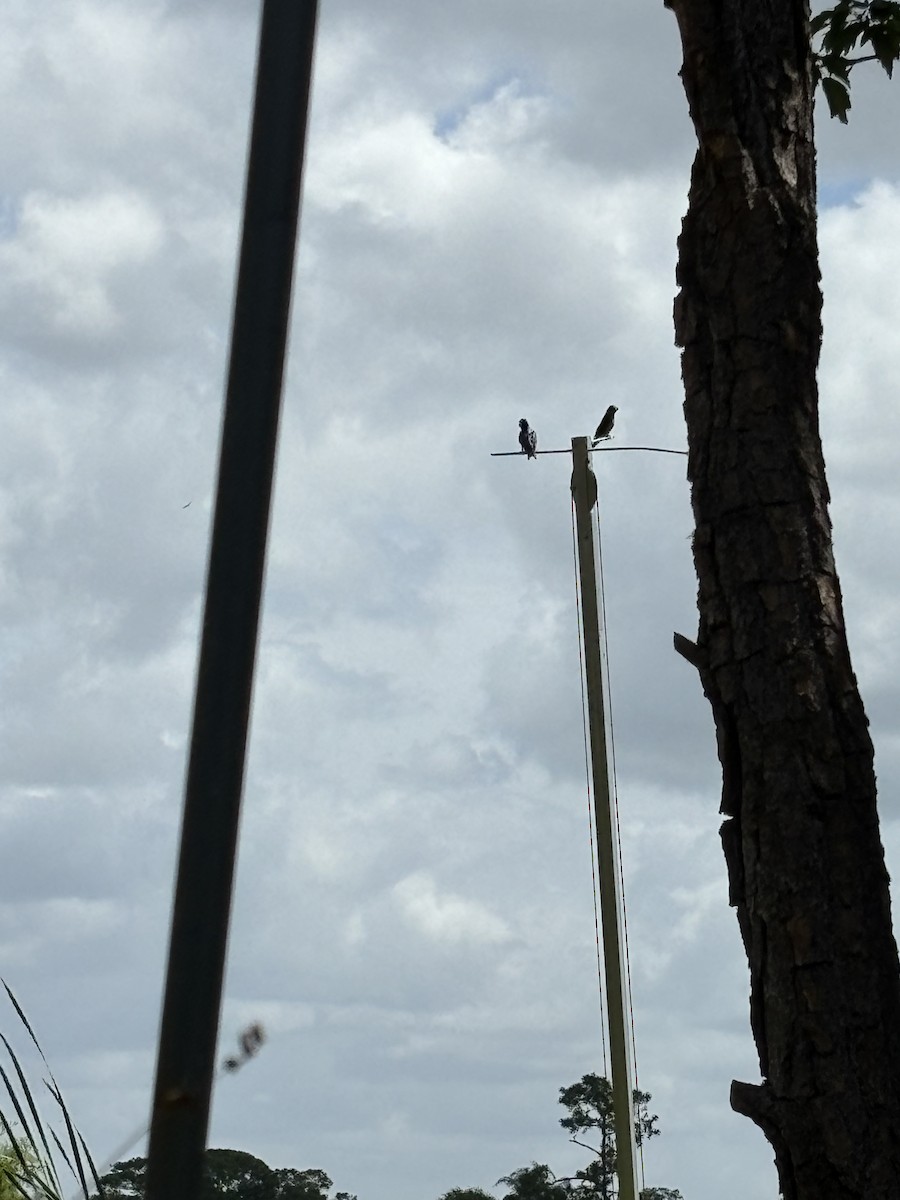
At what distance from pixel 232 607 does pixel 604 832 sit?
10.6 meters

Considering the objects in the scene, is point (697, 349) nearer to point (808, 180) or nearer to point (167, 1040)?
point (808, 180)

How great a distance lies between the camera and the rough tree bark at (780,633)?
4.25 meters

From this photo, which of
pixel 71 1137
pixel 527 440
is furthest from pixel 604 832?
pixel 71 1137

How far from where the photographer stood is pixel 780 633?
180 inches

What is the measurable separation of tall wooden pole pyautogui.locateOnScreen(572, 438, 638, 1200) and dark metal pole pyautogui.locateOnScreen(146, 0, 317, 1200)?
→ 9.67m

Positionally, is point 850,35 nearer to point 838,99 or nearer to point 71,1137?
point 838,99

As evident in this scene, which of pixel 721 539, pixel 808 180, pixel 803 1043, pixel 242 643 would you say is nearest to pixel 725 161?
pixel 808 180

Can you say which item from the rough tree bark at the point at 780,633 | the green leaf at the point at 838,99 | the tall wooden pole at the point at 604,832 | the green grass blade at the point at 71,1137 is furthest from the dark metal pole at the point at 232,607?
the tall wooden pole at the point at 604,832

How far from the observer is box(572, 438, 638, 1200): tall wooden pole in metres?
10.8

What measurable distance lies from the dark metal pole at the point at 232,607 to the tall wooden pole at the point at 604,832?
9.67m

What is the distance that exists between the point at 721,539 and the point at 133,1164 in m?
2.77

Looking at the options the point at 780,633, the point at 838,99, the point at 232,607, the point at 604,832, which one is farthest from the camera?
the point at 604,832

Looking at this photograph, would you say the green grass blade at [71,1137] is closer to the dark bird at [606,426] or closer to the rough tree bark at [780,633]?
the rough tree bark at [780,633]

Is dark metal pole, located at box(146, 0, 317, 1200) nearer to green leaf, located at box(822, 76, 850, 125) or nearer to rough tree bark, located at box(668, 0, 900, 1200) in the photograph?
rough tree bark, located at box(668, 0, 900, 1200)
